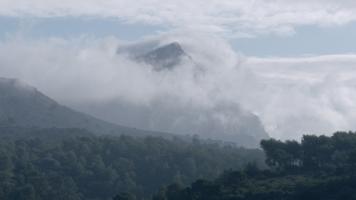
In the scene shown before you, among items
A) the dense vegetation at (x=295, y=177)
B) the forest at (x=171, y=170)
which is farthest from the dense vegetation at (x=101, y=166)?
the dense vegetation at (x=295, y=177)

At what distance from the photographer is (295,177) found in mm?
79812

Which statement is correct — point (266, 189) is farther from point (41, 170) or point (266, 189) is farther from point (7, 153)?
point (7, 153)

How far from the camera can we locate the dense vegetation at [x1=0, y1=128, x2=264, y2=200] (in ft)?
391

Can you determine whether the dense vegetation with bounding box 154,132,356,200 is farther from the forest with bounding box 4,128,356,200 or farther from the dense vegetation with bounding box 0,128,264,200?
the dense vegetation with bounding box 0,128,264,200

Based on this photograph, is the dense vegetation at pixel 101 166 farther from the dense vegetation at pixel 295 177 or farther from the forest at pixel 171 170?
the dense vegetation at pixel 295 177

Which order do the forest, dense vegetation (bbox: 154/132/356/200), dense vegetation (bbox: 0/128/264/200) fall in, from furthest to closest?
dense vegetation (bbox: 0/128/264/200)
the forest
dense vegetation (bbox: 154/132/356/200)

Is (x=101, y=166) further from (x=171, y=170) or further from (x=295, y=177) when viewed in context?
(x=295, y=177)

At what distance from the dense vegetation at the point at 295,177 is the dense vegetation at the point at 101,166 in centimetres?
3157

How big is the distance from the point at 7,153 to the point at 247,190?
271 ft

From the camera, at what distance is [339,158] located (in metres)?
84.1

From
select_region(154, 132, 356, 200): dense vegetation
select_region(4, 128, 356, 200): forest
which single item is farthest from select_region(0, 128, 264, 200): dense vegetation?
select_region(154, 132, 356, 200): dense vegetation

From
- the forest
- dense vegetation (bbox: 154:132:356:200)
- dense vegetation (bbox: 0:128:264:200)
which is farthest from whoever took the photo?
Result: dense vegetation (bbox: 0:128:264:200)

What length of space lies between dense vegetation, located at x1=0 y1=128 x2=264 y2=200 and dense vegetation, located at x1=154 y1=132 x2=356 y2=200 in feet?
104

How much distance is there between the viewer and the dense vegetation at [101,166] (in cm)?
11919
